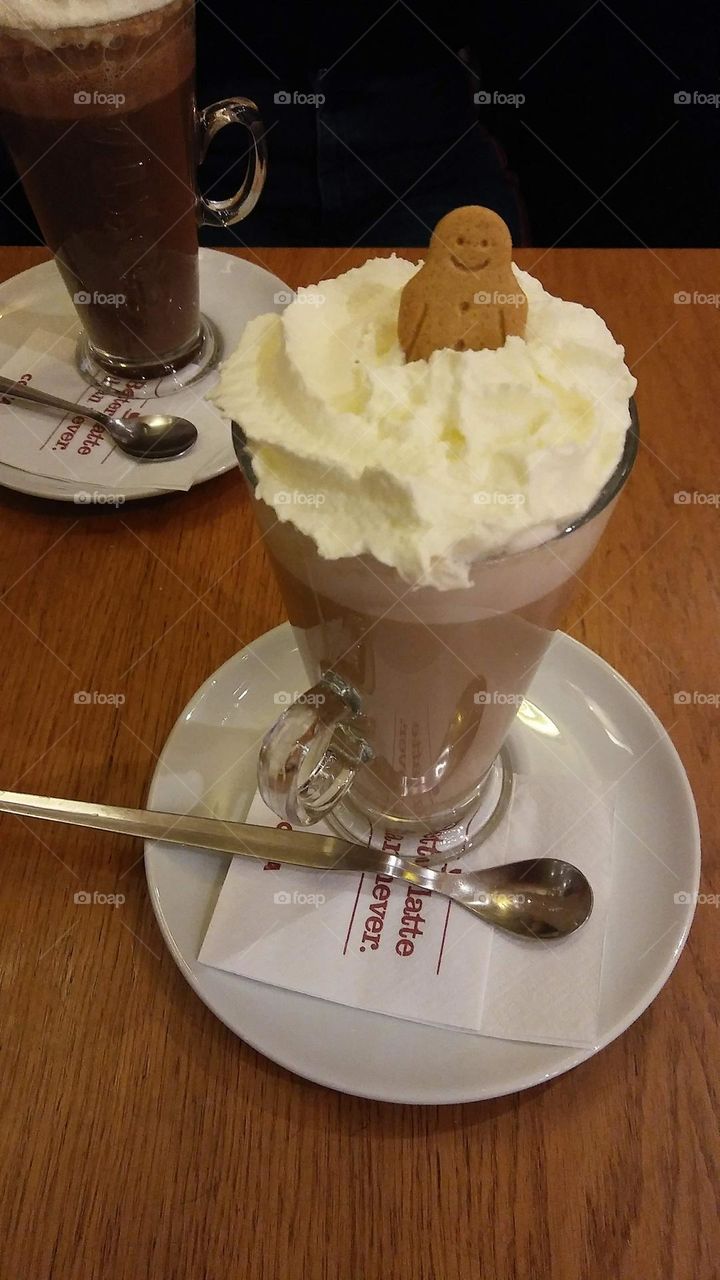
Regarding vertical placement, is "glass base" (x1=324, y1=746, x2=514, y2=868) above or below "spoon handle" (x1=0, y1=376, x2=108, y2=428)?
below

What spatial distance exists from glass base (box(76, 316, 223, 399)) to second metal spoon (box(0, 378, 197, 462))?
86 mm

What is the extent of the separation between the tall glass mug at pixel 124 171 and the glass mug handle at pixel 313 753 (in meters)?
0.67

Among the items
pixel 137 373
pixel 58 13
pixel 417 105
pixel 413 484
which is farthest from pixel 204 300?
pixel 413 484

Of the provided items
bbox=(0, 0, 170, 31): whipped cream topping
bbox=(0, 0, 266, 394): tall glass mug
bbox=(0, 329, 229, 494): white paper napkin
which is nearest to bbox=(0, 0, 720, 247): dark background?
bbox=(0, 0, 266, 394): tall glass mug

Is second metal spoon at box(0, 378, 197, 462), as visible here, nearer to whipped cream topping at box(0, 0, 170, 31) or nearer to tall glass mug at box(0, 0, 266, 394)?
tall glass mug at box(0, 0, 266, 394)

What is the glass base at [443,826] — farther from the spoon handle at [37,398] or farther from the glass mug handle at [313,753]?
the spoon handle at [37,398]

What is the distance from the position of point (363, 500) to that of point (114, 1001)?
0.45 m

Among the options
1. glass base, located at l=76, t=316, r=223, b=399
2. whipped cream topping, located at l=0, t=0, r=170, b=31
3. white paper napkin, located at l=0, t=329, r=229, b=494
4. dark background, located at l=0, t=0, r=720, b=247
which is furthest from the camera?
dark background, located at l=0, t=0, r=720, b=247

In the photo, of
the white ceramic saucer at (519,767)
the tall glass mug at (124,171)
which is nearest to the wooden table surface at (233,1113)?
the white ceramic saucer at (519,767)

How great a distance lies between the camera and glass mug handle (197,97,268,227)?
1053 mm

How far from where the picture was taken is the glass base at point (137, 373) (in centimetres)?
110

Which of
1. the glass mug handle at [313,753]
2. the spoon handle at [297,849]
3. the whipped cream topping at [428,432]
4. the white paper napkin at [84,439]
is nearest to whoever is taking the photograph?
Answer: the whipped cream topping at [428,432]

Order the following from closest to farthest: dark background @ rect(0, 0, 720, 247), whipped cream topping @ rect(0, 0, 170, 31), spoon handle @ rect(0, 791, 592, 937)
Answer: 1. spoon handle @ rect(0, 791, 592, 937)
2. whipped cream topping @ rect(0, 0, 170, 31)
3. dark background @ rect(0, 0, 720, 247)

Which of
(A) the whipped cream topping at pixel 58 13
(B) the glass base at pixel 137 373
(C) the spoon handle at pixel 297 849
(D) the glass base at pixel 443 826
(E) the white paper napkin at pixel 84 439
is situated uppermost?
(A) the whipped cream topping at pixel 58 13
